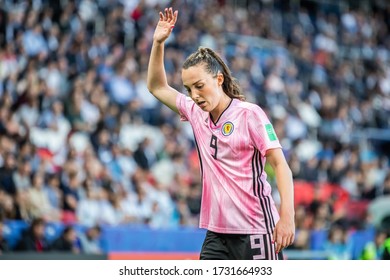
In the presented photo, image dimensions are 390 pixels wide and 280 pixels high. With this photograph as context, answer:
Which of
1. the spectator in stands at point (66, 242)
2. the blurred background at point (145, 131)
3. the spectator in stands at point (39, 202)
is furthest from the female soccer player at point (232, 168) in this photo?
the spectator in stands at point (39, 202)

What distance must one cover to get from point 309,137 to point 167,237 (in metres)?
8.85

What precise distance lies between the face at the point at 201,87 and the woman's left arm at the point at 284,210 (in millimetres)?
629

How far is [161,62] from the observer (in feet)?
24.4

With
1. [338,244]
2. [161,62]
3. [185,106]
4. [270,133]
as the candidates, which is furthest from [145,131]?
[270,133]

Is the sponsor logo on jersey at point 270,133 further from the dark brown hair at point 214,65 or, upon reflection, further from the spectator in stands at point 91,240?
the spectator in stands at point 91,240

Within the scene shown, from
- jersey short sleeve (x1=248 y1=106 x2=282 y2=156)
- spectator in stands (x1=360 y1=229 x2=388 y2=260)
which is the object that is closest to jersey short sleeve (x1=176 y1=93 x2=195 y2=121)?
jersey short sleeve (x1=248 y1=106 x2=282 y2=156)

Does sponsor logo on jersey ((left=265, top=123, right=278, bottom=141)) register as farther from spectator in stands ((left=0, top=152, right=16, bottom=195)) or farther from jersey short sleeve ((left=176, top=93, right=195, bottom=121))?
spectator in stands ((left=0, top=152, right=16, bottom=195))

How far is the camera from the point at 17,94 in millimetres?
16141

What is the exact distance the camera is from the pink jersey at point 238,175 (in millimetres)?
6809

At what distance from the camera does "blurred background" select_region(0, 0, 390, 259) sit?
14359 millimetres

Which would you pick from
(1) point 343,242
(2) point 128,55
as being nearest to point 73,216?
(1) point 343,242

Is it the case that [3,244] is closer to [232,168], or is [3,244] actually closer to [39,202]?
[39,202]

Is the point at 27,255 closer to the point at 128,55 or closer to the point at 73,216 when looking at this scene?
the point at 73,216

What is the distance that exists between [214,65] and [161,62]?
615 millimetres
